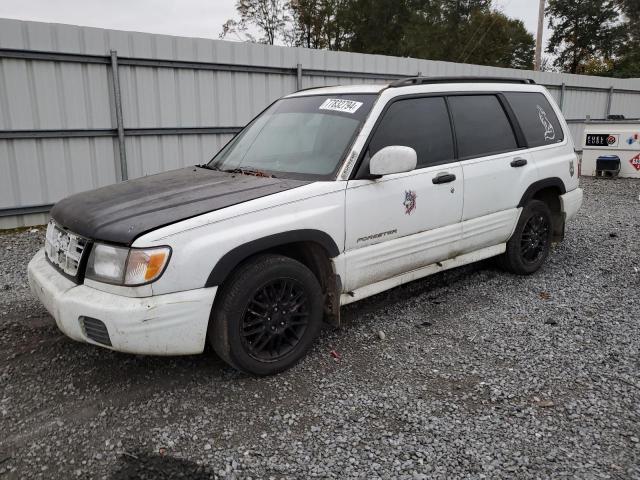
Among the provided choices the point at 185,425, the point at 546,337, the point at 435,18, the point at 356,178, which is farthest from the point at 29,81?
the point at 435,18

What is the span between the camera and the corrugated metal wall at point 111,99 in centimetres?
712

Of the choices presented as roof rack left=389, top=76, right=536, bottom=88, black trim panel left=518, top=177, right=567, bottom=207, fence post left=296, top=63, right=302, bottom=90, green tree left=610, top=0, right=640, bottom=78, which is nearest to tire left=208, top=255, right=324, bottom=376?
roof rack left=389, top=76, right=536, bottom=88

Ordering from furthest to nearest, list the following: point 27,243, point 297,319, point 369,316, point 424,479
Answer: point 27,243
point 369,316
point 297,319
point 424,479

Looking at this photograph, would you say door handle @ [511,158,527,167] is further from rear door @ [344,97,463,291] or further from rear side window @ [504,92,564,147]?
rear door @ [344,97,463,291]

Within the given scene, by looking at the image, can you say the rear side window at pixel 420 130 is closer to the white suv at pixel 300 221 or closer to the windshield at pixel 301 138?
the white suv at pixel 300 221

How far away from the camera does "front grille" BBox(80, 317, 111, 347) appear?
9.46 feet

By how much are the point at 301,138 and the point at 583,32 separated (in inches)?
1639

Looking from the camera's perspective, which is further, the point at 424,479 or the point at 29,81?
the point at 29,81

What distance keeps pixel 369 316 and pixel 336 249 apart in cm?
103

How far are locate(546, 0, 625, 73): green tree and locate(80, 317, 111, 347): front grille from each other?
42892 mm

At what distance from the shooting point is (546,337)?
3961 mm

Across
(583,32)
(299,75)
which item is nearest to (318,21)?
(583,32)

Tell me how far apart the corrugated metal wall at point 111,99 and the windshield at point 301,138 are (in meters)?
4.12

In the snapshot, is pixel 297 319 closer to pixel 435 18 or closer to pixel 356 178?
pixel 356 178
